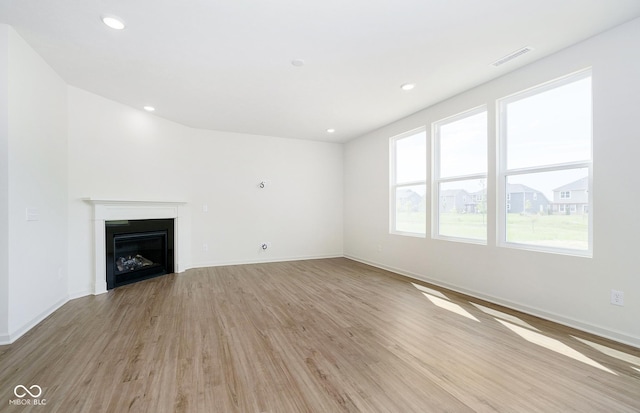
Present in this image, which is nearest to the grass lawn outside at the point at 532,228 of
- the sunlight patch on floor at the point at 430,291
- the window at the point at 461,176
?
the window at the point at 461,176

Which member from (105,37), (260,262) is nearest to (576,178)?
(105,37)

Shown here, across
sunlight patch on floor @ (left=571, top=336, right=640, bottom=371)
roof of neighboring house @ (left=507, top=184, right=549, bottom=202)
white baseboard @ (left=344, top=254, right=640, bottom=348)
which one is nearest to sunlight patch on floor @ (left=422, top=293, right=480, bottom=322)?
white baseboard @ (left=344, top=254, right=640, bottom=348)

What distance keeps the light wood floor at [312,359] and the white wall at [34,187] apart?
0.91 feet

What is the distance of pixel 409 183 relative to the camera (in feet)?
15.8

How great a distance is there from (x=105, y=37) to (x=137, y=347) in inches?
109

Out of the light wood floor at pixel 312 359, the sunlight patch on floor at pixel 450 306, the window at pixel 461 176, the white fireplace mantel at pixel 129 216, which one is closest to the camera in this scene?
the light wood floor at pixel 312 359

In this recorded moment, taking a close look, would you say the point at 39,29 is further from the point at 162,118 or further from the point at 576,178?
the point at 576,178

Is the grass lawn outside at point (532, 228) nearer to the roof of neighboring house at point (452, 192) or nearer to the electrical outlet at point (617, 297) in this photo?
the roof of neighboring house at point (452, 192)

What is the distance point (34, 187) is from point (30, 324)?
1345 millimetres

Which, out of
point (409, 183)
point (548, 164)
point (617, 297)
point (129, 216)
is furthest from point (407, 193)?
point (129, 216)

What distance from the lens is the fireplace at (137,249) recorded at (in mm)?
4018

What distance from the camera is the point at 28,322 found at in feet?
8.62

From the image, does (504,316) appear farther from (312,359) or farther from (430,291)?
(312,359)

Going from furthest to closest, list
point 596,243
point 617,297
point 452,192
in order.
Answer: point 452,192 < point 596,243 < point 617,297
